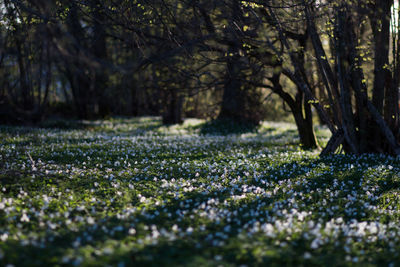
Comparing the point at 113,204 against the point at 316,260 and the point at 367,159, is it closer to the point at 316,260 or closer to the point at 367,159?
the point at 316,260

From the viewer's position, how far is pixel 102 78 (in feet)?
114

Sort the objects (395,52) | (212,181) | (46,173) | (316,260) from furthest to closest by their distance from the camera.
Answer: (395,52)
(212,181)
(46,173)
(316,260)

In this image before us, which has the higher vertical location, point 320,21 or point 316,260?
point 320,21

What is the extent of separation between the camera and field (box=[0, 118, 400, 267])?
15.1 ft

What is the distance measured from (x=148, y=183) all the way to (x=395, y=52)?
35.4ft

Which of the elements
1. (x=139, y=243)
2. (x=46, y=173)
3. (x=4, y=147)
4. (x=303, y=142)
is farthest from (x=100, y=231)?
(x=303, y=142)

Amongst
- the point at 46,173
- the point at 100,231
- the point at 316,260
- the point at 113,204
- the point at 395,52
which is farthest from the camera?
the point at 395,52

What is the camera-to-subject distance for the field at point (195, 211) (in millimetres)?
4605

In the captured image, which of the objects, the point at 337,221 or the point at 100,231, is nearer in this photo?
the point at 100,231

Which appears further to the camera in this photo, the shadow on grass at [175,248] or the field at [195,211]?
the field at [195,211]

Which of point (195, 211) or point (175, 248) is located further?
point (195, 211)

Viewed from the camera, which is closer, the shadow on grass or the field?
the shadow on grass

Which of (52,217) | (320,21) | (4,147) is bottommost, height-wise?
(52,217)

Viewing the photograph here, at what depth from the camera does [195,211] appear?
21.0 feet
